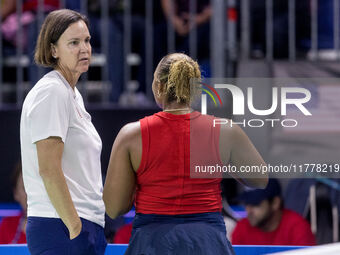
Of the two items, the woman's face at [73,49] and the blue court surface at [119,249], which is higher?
the woman's face at [73,49]

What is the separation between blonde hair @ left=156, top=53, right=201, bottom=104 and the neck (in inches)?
75.1

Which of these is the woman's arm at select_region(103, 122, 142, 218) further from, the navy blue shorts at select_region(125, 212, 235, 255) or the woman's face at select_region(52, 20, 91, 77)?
the woman's face at select_region(52, 20, 91, 77)

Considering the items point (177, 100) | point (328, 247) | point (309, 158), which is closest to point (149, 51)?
point (309, 158)

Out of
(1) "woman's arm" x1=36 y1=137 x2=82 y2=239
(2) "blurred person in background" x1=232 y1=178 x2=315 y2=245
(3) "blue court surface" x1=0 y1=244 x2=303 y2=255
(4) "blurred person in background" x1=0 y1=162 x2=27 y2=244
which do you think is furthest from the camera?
(4) "blurred person in background" x1=0 y1=162 x2=27 y2=244

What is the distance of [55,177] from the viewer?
1890 mm

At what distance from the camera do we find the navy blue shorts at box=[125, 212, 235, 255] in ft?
6.59

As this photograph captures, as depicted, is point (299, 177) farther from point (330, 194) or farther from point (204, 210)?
point (204, 210)

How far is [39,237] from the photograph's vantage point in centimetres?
193

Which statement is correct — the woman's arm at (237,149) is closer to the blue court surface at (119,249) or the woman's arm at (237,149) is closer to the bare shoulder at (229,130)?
the bare shoulder at (229,130)

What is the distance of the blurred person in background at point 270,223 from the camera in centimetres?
367

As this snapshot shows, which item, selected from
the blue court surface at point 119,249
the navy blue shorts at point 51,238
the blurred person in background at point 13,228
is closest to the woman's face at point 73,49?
the navy blue shorts at point 51,238

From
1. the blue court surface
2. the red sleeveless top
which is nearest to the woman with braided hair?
the red sleeveless top

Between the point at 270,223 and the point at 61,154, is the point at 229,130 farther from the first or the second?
the point at 270,223

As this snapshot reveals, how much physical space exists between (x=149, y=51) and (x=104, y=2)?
471mm
